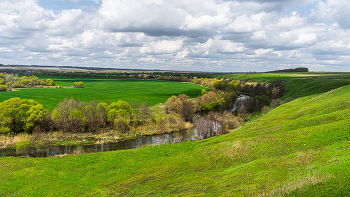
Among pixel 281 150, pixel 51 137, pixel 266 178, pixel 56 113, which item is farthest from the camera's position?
pixel 56 113

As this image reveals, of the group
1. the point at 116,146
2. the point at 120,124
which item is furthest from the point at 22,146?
the point at 120,124

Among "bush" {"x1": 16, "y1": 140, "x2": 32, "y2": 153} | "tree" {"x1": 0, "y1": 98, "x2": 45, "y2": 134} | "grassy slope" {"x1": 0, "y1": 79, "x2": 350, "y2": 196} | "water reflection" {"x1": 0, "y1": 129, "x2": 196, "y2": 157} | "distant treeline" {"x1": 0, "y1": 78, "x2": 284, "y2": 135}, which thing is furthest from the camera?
"distant treeline" {"x1": 0, "y1": 78, "x2": 284, "y2": 135}

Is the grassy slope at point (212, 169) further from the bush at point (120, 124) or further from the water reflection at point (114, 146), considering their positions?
the bush at point (120, 124)

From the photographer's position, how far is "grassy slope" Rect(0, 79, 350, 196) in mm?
18709

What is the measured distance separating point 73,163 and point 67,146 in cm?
1848

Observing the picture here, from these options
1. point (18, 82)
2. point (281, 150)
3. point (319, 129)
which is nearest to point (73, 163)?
point (281, 150)

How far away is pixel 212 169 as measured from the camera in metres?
29.3

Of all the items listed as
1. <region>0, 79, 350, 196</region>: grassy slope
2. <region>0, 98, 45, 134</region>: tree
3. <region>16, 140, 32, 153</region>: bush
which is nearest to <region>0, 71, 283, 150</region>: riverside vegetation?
<region>0, 98, 45, 134</region>: tree

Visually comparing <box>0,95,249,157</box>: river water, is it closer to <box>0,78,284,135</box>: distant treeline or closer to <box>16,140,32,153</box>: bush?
<box>16,140,32,153</box>: bush

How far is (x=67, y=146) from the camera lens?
5203cm

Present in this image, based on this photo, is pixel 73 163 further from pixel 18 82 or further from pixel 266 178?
pixel 18 82

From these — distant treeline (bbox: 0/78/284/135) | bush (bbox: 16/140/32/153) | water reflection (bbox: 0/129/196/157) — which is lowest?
water reflection (bbox: 0/129/196/157)

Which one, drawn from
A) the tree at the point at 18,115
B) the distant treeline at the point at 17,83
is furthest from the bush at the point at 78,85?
the tree at the point at 18,115

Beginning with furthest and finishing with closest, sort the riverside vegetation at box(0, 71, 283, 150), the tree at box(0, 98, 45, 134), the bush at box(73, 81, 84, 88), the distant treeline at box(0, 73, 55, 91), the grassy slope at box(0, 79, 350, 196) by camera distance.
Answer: the bush at box(73, 81, 84, 88)
the distant treeline at box(0, 73, 55, 91)
the riverside vegetation at box(0, 71, 283, 150)
the tree at box(0, 98, 45, 134)
the grassy slope at box(0, 79, 350, 196)
